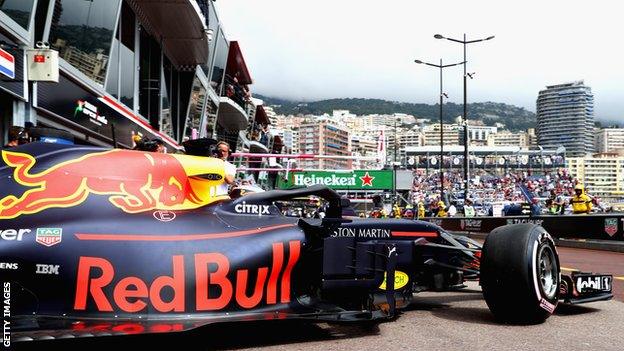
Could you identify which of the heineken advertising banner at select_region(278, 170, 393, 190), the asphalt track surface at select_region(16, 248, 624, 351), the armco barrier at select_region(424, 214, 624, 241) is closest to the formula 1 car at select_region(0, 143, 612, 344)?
the asphalt track surface at select_region(16, 248, 624, 351)

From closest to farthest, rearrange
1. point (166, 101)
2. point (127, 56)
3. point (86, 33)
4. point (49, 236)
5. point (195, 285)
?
1. point (49, 236)
2. point (195, 285)
3. point (86, 33)
4. point (127, 56)
5. point (166, 101)

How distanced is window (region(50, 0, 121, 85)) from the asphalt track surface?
10.1m

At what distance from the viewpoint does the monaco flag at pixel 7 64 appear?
9.77 metres

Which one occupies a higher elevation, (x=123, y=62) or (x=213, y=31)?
(x=213, y=31)

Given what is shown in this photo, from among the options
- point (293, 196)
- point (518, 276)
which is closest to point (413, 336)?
point (518, 276)

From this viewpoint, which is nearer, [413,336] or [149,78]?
[413,336]

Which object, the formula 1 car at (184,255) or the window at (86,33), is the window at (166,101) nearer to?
the window at (86,33)

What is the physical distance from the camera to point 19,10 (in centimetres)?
1052

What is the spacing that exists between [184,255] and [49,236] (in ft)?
2.77

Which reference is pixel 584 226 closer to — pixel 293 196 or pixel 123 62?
pixel 123 62

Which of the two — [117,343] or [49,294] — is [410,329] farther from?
[49,294]

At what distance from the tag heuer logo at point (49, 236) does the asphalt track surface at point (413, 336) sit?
0.80 meters

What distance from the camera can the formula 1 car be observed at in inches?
146

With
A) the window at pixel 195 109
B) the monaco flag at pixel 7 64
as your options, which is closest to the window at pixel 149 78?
the window at pixel 195 109
